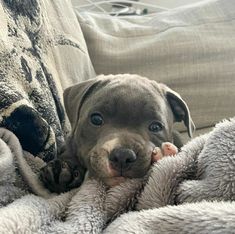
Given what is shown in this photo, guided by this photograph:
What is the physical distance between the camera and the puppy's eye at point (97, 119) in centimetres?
128

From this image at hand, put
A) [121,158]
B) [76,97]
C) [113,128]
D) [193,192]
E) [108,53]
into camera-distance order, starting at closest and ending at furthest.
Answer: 1. [193,192]
2. [121,158]
3. [113,128]
4. [76,97]
5. [108,53]

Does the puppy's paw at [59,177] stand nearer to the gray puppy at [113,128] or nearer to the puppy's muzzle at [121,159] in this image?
the gray puppy at [113,128]

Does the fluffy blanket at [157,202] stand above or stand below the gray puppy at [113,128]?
above

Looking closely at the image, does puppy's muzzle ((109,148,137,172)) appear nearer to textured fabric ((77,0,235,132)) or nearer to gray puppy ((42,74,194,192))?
gray puppy ((42,74,194,192))

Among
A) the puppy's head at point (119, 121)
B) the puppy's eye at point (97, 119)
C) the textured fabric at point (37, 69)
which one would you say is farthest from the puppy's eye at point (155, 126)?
the textured fabric at point (37, 69)

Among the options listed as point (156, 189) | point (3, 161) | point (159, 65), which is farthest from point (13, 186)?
point (159, 65)

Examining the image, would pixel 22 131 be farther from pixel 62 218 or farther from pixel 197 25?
pixel 197 25

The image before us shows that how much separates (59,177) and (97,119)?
0.61 feet

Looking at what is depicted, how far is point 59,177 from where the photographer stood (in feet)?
3.83

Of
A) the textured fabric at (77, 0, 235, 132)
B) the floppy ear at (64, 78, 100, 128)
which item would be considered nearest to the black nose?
the floppy ear at (64, 78, 100, 128)

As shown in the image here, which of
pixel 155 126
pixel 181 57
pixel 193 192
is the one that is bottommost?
pixel 181 57

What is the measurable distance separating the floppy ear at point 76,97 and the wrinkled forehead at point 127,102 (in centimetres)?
3

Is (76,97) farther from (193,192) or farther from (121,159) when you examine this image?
(193,192)

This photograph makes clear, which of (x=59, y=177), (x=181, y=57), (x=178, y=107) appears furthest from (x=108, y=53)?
(x=59, y=177)
